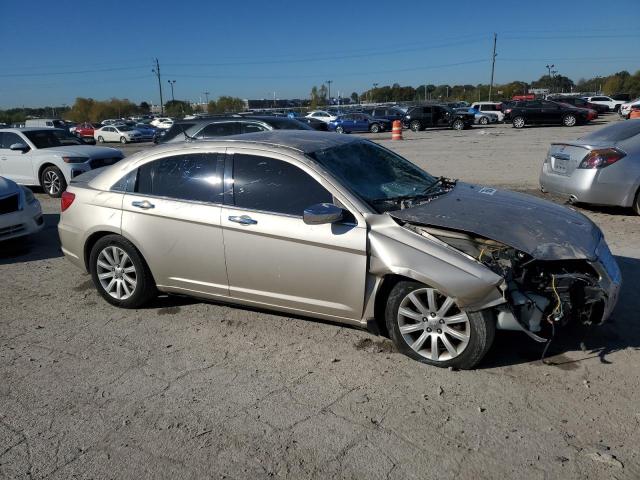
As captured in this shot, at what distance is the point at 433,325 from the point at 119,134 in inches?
1506

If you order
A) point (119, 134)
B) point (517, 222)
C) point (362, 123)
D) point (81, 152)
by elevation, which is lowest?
point (119, 134)

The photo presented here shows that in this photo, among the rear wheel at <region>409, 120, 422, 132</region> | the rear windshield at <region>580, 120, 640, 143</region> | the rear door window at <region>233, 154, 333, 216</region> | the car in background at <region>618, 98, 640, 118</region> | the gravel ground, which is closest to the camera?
the gravel ground

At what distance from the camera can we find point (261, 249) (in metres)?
4.12

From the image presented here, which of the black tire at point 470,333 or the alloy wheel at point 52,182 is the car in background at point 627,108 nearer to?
the alloy wheel at point 52,182

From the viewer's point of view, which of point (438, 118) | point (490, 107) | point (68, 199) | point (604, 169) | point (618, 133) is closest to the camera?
point (68, 199)

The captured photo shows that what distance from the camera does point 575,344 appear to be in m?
3.96

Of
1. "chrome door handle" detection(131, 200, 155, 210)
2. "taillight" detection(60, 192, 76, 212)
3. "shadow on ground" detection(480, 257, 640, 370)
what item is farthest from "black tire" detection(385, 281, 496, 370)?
"taillight" detection(60, 192, 76, 212)

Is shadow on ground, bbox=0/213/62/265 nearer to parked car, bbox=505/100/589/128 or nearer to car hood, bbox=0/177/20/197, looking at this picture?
car hood, bbox=0/177/20/197

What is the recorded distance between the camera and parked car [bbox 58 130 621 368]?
3.54 meters

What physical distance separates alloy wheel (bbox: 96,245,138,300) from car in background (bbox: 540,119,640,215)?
243 inches

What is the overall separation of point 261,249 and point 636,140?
20.2ft

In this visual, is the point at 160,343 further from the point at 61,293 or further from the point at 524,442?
the point at 524,442

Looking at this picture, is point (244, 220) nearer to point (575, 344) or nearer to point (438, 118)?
point (575, 344)

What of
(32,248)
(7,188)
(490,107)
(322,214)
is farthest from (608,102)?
(322,214)
